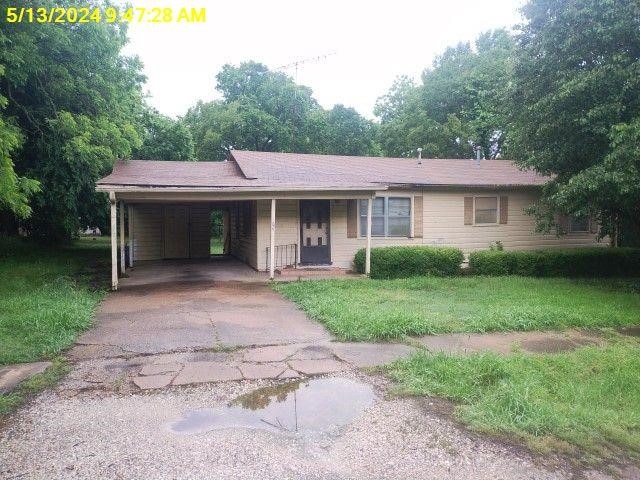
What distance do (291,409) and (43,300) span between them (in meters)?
6.12

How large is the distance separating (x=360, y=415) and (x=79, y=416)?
2.38 meters

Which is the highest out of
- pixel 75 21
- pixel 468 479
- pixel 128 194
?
pixel 75 21

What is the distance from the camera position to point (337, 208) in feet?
45.8

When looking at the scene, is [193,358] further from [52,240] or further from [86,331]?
[52,240]

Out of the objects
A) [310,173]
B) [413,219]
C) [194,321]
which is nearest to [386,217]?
[413,219]

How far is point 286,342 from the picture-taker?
6.37 m

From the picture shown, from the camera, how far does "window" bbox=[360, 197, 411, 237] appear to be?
46.5 ft

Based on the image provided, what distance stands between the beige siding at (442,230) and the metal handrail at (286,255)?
0.15 m

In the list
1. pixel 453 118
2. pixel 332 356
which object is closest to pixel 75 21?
pixel 332 356

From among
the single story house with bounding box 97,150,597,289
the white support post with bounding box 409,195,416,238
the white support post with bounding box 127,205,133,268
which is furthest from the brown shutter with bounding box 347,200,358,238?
the white support post with bounding box 127,205,133,268

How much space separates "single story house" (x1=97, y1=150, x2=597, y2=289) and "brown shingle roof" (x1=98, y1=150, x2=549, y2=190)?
0.03 metres

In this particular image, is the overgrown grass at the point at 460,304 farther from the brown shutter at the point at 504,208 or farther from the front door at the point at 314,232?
the brown shutter at the point at 504,208

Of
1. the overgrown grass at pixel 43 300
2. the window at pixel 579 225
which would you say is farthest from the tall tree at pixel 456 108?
the overgrown grass at pixel 43 300

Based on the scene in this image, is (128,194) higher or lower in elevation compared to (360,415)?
higher
